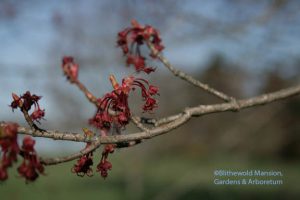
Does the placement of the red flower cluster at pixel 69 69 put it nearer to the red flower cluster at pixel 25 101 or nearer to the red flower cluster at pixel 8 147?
the red flower cluster at pixel 25 101

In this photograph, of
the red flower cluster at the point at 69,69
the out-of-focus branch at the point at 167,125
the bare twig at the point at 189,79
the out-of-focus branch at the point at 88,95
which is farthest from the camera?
the red flower cluster at the point at 69,69

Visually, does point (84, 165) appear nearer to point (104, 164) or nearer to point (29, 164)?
point (104, 164)

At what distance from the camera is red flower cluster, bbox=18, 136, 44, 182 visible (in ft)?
5.86

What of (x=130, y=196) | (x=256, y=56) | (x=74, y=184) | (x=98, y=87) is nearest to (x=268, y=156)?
(x=74, y=184)

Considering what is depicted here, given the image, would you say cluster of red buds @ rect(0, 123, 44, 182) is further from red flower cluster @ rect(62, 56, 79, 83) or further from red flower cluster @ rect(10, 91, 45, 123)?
red flower cluster @ rect(62, 56, 79, 83)

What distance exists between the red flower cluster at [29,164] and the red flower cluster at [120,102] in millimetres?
511

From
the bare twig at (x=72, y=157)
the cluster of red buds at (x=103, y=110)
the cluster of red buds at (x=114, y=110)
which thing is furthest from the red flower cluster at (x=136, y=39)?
the bare twig at (x=72, y=157)

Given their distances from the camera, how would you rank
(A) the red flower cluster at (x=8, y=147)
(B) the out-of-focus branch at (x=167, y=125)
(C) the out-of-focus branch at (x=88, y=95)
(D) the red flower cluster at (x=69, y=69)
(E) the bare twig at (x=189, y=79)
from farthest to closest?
(D) the red flower cluster at (x=69, y=69)
(C) the out-of-focus branch at (x=88, y=95)
(E) the bare twig at (x=189, y=79)
(B) the out-of-focus branch at (x=167, y=125)
(A) the red flower cluster at (x=8, y=147)

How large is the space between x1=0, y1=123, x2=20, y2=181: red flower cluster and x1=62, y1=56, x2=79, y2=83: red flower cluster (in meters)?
1.38

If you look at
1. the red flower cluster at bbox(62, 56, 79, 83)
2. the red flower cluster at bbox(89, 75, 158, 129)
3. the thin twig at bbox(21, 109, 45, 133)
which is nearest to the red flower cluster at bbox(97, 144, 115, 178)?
the red flower cluster at bbox(89, 75, 158, 129)

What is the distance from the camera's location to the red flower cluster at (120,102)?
2203mm

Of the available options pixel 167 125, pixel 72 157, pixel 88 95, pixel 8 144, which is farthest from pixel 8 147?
pixel 88 95

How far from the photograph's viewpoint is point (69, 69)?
318cm

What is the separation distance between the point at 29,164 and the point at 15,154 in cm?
6
